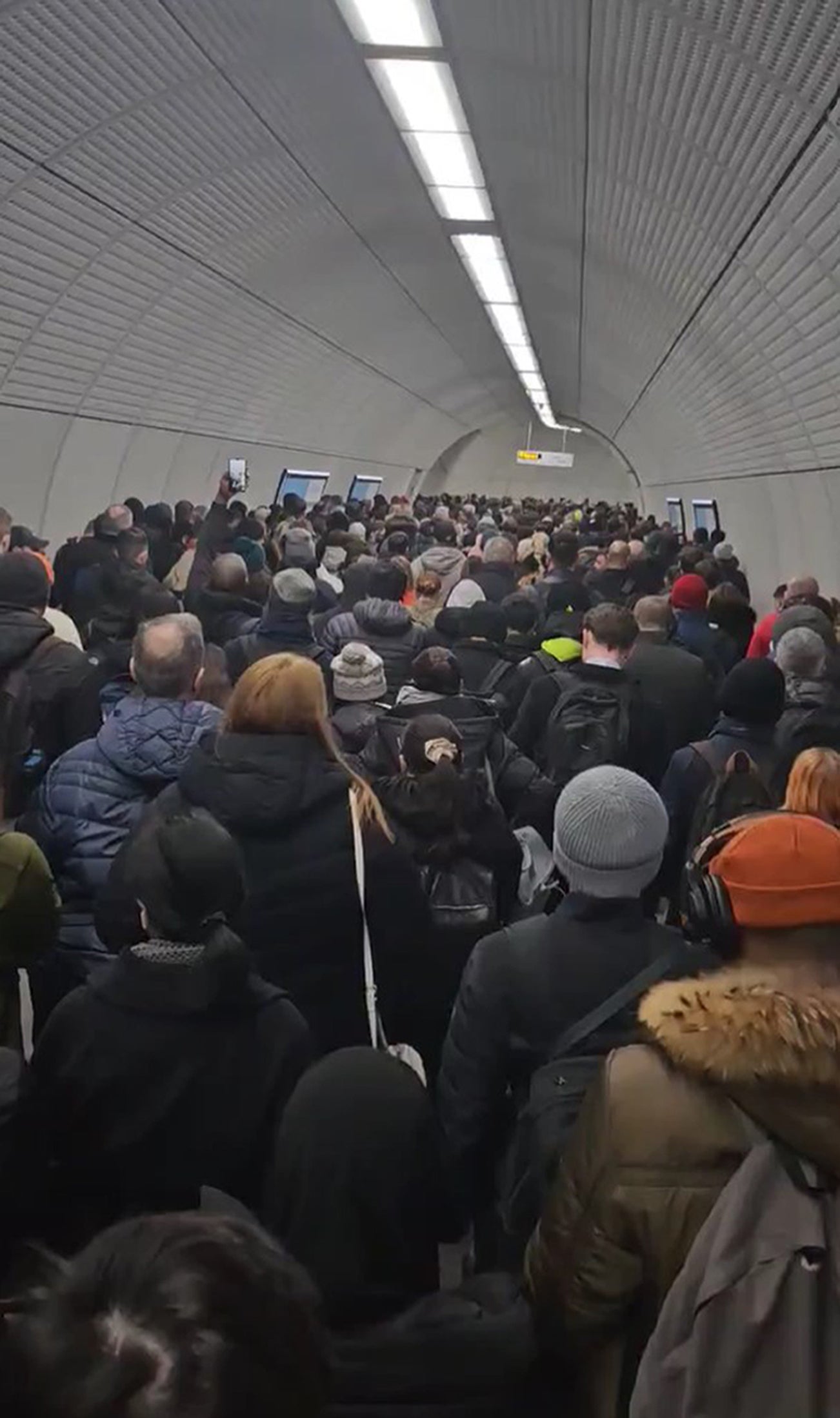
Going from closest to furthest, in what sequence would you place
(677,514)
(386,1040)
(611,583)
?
(386,1040)
(611,583)
(677,514)

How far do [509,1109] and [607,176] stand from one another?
9.41 metres

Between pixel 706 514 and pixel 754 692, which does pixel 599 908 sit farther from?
pixel 706 514

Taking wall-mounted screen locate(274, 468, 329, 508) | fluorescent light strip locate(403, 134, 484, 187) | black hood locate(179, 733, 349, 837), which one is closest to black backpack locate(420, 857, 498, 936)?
black hood locate(179, 733, 349, 837)

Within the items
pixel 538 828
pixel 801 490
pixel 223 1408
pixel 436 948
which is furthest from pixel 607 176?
pixel 223 1408

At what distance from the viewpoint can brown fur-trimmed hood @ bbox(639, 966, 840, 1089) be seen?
2287 millimetres

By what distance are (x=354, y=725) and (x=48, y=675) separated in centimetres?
120

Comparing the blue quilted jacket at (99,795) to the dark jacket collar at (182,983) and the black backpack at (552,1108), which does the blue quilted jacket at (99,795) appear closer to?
the dark jacket collar at (182,983)

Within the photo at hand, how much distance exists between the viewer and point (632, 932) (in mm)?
3445

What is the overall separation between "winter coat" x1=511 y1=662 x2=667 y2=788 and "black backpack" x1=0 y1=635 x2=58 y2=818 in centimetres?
205

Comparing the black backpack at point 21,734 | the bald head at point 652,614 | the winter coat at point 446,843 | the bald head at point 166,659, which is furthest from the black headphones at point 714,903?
the bald head at point 652,614

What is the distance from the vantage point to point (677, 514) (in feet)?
105

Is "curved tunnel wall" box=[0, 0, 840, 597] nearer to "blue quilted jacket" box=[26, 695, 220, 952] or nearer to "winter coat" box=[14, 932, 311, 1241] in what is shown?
"blue quilted jacket" box=[26, 695, 220, 952]

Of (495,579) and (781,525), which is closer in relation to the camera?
(495,579)

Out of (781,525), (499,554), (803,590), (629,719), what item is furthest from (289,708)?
(781,525)
